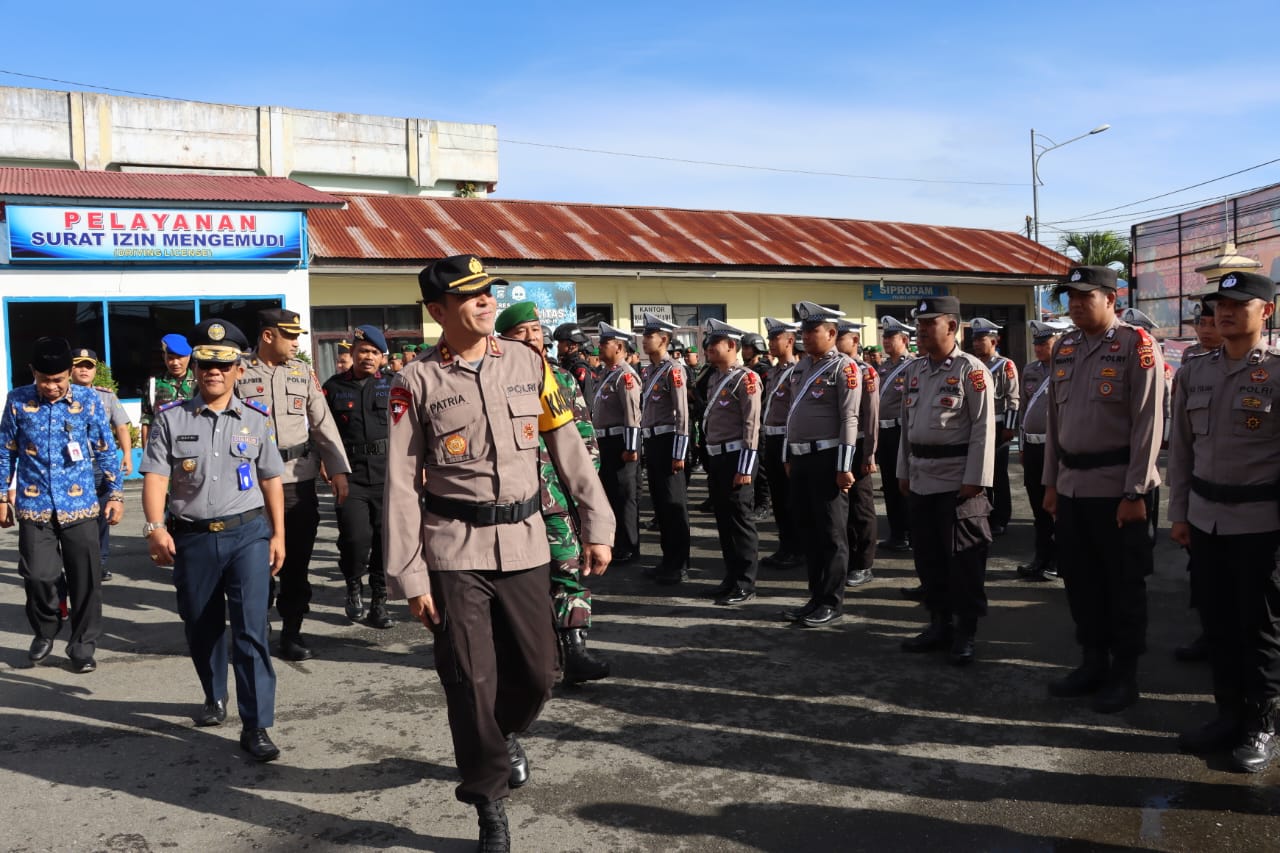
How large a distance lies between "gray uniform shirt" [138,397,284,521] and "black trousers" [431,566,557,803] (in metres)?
1.55

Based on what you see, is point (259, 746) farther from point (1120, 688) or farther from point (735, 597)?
point (1120, 688)

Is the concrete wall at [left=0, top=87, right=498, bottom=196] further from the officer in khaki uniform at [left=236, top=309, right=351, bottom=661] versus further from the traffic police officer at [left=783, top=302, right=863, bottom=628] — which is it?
the traffic police officer at [left=783, top=302, right=863, bottom=628]

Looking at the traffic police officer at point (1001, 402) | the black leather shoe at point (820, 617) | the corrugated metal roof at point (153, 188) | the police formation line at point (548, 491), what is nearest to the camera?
the police formation line at point (548, 491)

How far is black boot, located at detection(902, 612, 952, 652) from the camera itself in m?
5.58

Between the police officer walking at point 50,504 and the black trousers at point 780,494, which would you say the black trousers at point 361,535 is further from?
the black trousers at point 780,494

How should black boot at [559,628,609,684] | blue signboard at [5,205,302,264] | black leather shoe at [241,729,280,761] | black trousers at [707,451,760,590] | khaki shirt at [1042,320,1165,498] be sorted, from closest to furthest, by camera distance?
black leather shoe at [241,729,280,761] → khaki shirt at [1042,320,1165,498] → black boot at [559,628,609,684] → black trousers at [707,451,760,590] → blue signboard at [5,205,302,264]

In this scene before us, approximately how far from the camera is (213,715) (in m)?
4.72

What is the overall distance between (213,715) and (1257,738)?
15.0ft

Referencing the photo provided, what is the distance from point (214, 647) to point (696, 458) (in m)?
8.99

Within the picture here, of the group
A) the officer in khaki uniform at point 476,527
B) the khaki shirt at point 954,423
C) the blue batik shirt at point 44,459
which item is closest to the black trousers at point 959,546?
the khaki shirt at point 954,423

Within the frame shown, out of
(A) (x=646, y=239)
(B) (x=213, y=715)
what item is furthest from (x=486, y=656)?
(A) (x=646, y=239)

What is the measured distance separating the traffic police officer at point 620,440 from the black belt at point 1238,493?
4.56 meters

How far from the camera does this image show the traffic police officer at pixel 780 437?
821 cm

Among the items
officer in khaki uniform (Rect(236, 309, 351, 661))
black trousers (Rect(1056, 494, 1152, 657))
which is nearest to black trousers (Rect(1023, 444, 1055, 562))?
black trousers (Rect(1056, 494, 1152, 657))
